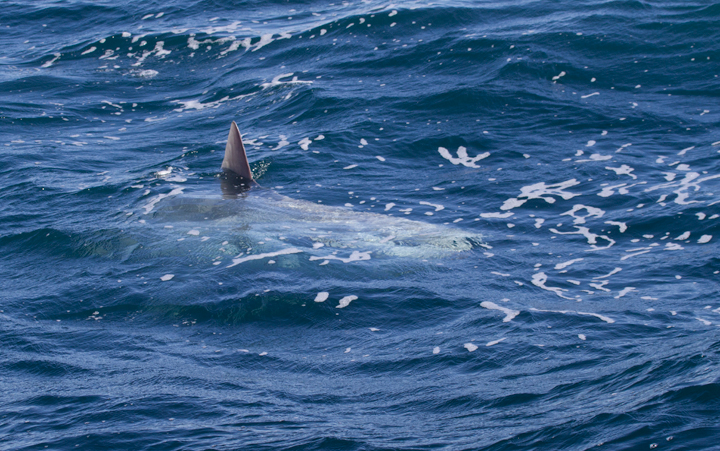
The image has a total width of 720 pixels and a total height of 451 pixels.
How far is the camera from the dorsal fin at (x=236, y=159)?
14.0 m

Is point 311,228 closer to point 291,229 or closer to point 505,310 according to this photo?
point 291,229

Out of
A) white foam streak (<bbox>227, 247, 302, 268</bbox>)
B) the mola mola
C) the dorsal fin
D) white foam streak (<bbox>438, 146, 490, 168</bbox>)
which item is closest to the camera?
white foam streak (<bbox>227, 247, 302, 268</bbox>)

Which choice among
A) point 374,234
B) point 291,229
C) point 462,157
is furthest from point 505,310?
point 462,157

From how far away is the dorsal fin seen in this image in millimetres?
14023

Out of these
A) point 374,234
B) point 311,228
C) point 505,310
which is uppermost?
point 311,228

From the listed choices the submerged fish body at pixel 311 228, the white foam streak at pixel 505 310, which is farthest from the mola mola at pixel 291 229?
the white foam streak at pixel 505 310

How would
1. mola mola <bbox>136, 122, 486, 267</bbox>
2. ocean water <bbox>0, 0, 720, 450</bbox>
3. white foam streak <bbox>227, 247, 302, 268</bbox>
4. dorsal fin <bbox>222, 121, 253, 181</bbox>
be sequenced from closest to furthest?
ocean water <bbox>0, 0, 720, 450</bbox>, white foam streak <bbox>227, 247, 302, 268</bbox>, mola mola <bbox>136, 122, 486, 267</bbox>, dorsal fin <bbox>222, 121, 253, 181</bbox>

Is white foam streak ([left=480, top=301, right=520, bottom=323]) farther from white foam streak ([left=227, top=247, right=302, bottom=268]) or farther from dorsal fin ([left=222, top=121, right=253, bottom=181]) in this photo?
dorsal fin ([left=222, top=121, right=253, bottom=181])

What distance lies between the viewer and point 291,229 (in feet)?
39.7

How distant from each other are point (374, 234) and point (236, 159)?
150 inches

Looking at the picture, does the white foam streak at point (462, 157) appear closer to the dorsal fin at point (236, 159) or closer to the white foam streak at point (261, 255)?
the dorsal fin at point (236, 159)

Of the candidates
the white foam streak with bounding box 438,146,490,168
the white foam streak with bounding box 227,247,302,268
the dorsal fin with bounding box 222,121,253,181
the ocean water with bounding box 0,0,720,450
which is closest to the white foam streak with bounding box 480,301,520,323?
the ocean water with bounding box 0,0,720,450

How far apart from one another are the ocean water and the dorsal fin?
67 cm

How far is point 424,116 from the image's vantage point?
1766 centimetres
